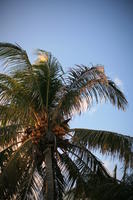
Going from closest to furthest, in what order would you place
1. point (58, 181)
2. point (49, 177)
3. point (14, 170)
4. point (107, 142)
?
point (49, 177) < point (107, 142) < point (14, 170) < point (58, 181)

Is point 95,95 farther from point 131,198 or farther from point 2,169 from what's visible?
point 131,198

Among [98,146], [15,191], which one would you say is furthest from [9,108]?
[98,146]

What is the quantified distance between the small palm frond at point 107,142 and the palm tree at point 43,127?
38mm

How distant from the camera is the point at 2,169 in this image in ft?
26.2

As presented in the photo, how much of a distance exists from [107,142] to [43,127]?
200 centimetres

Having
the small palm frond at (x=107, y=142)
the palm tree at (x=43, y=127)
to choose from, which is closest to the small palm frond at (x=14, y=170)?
the palm tree at (x=43, y=127)

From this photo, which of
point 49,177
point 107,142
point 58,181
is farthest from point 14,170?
point 107,142

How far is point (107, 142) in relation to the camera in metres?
7.18

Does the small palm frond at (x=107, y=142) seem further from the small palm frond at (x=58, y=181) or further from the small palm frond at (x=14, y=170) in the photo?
the small palm frond at (x=14, y=170)

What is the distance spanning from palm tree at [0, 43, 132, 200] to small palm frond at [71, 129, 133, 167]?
4 cm

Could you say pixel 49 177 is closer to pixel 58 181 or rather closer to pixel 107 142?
pixel 58 181

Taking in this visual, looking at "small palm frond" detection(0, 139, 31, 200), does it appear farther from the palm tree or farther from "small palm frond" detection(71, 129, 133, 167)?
"small palm frond" detection(71, 129, 133, 167)

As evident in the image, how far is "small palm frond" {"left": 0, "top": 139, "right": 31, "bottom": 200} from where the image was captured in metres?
7.50

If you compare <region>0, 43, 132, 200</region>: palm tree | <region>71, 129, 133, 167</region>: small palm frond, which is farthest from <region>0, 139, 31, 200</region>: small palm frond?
<region>71, 129, 133, 167</region>: small palm frond
